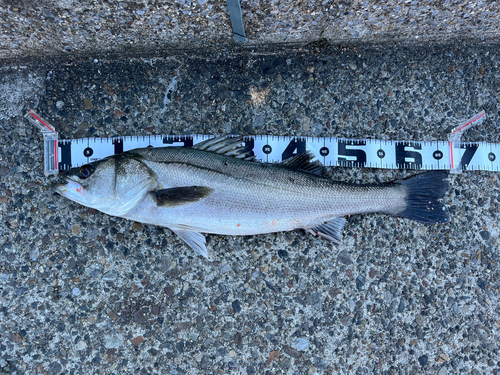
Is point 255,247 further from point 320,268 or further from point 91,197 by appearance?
point 91,197

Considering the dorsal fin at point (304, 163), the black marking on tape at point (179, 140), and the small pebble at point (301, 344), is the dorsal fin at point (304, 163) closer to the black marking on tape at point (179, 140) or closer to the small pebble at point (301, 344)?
the black marking on tape at point (179, 140)

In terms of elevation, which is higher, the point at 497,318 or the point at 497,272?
the point at 497,272

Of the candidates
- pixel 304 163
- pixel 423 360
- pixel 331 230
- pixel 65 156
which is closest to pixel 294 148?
pixel 304 163

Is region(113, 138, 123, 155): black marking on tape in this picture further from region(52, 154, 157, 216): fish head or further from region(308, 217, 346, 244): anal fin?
region(308, 217, 346, 244): anal fin

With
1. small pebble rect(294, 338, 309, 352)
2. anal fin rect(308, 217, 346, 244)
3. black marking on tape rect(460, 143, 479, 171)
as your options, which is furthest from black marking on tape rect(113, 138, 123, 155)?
black marking on tape rect(460, 143, 479, 171)

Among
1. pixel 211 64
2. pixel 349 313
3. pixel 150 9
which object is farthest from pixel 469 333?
pixel 150 9

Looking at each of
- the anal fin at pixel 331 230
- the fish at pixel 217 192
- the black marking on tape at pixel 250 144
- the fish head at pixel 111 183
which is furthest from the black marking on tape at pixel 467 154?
the fish head at pixel 111 183

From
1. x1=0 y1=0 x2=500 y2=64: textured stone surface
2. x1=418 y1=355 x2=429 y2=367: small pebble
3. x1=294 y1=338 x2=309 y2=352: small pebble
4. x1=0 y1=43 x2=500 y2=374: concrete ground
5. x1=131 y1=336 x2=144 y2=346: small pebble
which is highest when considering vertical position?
x1=0 y1=0 x2=500 y2=64: textured stone surface

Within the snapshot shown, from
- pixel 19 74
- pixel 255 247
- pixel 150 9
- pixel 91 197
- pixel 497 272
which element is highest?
pixel 150 9
